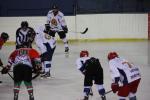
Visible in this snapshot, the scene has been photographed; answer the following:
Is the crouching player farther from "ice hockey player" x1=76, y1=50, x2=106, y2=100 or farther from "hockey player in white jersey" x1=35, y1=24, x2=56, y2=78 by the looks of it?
"hockey player in white jersey" x1=35, y1=24, x2=56, y2=78

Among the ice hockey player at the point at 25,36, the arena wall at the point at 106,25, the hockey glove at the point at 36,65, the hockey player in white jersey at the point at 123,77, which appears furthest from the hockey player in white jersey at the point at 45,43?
the arena wall at the point at 106,25

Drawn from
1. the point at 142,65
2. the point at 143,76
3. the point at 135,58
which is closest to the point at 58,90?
the point at 143,76

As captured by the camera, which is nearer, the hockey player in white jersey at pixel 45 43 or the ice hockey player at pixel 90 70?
the ice hockey player at pixel 90 70

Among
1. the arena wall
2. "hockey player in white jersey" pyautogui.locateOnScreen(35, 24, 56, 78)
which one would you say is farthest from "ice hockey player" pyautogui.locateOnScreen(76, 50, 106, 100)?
the arena wall

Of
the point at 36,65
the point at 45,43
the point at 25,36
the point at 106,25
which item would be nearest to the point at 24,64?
the point at 36,65

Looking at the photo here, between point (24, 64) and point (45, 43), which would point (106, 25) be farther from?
point (24, 64)

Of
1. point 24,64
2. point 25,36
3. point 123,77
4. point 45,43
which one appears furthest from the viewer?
point 45,43

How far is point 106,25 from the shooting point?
1529cm

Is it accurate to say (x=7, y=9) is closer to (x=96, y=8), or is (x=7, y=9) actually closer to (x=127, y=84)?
(x=96, y=8)

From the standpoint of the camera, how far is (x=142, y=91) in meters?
7.30

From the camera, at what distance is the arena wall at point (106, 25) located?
49.9 ft

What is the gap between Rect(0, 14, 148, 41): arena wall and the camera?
598 inches

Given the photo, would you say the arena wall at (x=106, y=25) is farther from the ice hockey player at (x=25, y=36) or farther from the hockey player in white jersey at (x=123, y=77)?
the hockey player in white jersey at (x=123, y=77)

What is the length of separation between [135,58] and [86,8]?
16.0 feet
